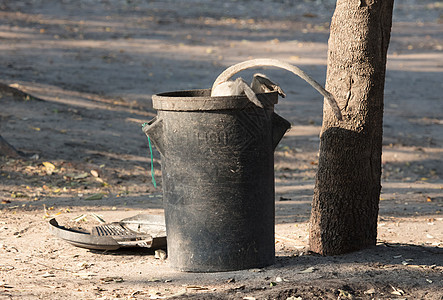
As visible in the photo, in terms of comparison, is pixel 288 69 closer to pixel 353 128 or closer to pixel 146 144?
pixel 353 128

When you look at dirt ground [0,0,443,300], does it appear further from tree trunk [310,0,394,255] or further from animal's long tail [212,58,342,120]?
animal's long tail [212,58,342,120]

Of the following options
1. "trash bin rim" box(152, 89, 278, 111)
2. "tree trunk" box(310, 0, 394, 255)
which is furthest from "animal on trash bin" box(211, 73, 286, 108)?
"tree trunk" box(310, 0, 394, 255)

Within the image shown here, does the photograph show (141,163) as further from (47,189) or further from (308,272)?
(308,272)

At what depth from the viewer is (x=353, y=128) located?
4039 mm

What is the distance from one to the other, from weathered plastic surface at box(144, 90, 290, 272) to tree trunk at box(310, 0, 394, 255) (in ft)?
1.34

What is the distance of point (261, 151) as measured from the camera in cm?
381

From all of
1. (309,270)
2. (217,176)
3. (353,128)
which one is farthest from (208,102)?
(309,270)

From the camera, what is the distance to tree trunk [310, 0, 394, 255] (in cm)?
401

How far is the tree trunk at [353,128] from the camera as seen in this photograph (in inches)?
158

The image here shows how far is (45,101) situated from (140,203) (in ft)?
14.9

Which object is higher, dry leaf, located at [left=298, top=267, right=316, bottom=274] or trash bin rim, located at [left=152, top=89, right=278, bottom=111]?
trash bin rim, located at [left=152, top=89, right=278, bottom=111]

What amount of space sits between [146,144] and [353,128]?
545 cm

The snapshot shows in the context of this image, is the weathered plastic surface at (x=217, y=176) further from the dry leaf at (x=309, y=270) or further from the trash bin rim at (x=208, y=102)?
the dry leaf at (x=309, y=270)

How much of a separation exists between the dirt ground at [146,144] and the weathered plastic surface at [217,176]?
6.6 inches
